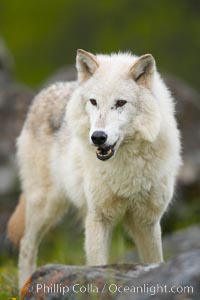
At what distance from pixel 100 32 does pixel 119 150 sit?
24.7 metres

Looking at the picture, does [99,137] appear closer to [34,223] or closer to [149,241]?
[149,241]

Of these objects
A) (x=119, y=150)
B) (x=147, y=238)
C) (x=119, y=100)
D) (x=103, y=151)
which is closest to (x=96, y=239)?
(x=147, y=238)

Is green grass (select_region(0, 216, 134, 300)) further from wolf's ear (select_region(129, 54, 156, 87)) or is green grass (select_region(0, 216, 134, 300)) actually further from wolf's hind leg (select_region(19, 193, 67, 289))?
wolf's ear (select_region(129, 54, 156, 87))

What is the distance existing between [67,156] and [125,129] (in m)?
1.22

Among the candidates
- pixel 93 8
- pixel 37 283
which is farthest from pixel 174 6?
pixel 37 283

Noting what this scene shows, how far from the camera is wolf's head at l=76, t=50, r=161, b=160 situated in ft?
18.3

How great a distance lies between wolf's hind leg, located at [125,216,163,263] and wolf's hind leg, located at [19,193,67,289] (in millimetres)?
1148

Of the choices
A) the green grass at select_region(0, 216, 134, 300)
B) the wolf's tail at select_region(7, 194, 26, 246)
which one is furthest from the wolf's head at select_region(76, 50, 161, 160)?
the green grass at select_region(0, 216, 134, 300)

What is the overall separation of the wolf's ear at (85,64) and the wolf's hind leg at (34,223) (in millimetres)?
1708

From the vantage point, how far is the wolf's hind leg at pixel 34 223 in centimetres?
740

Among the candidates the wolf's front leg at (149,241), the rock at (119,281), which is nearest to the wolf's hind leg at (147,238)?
the wolf's front leg at (149,241)

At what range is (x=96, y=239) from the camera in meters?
6.20

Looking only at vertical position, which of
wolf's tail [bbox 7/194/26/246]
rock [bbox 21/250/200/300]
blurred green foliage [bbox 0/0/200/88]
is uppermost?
blurred green foliage [bbox 0/0/200/88]

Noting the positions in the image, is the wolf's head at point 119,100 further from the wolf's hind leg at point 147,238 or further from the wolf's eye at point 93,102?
the wolf's hind leg at point 147,238
